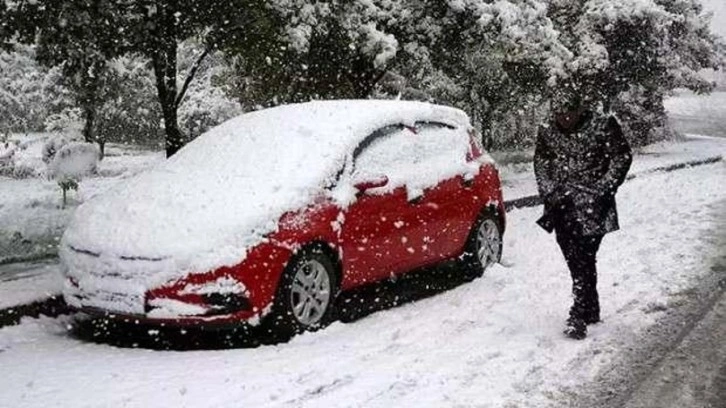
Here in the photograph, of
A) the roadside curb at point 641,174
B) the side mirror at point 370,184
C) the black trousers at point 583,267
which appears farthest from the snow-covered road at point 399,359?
the roadside curb at point 641,174

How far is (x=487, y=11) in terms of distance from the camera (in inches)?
549

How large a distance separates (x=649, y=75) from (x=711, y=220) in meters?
16.7

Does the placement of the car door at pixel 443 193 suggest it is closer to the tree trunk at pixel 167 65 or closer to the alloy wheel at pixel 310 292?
the alloy wheel at pixel 310 292

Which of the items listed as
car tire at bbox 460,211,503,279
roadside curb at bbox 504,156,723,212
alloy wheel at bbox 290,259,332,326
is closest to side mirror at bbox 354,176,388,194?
alloy wheel at bbox 290,259,332,326

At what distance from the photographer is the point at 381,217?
698cm

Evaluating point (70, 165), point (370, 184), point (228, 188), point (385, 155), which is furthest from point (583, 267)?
point (70, 165)

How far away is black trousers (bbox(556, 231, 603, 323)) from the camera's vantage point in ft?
20.4

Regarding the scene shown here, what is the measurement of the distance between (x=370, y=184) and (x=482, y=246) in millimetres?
2019

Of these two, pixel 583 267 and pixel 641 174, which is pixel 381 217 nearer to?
pixel 583 267

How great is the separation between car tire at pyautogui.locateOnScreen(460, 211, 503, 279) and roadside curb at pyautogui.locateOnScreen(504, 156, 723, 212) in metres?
4.78

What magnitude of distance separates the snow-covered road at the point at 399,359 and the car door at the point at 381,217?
1.31 ft

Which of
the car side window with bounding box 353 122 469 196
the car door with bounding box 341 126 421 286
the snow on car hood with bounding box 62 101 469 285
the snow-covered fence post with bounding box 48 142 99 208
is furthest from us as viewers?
the snow-covered fence post with bounding box 48 142 99 208

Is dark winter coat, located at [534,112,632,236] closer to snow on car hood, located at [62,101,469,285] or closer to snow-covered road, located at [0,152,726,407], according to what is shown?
snow-covered road, located at [0,152,726,407]

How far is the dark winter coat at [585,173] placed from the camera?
20.0ft
